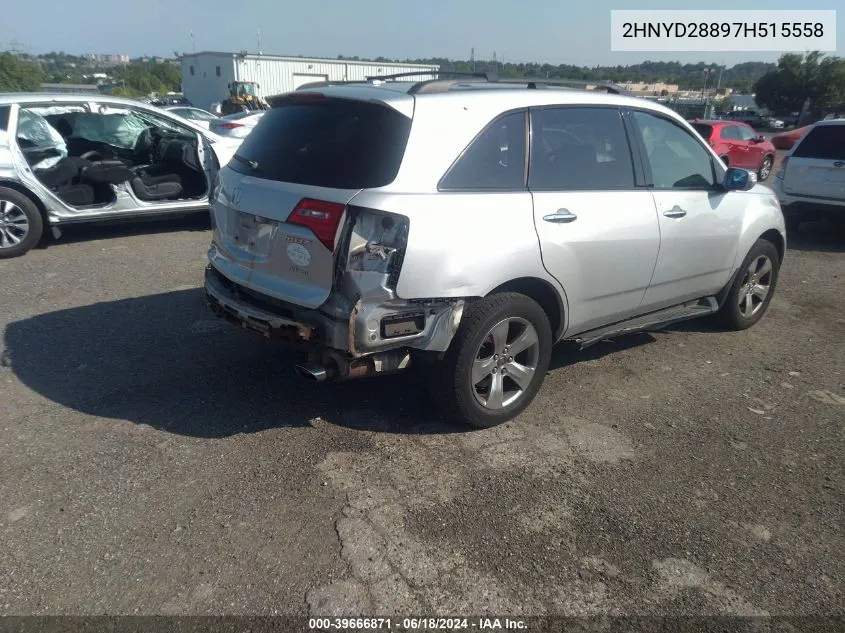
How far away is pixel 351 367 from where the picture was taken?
338cm

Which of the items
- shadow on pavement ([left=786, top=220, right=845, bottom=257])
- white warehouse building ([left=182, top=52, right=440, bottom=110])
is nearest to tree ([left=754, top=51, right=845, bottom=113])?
white warehouse building ([left=182, top=52, right=440, bottom=110])

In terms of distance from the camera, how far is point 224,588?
8.73 ft

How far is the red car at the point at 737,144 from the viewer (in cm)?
1595

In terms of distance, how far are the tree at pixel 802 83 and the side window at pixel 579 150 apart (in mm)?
52881

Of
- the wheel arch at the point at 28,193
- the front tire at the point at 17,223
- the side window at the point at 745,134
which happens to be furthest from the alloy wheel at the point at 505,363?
the side window at the point at 745,134

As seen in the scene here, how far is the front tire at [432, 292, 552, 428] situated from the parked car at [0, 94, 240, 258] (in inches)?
200

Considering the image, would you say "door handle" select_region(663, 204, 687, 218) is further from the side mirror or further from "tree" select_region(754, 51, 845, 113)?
"tree" select_region(754, 51, 845, 113)

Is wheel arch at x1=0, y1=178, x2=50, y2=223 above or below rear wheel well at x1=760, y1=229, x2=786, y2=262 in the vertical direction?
above

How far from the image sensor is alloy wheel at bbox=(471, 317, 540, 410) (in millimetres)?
3744

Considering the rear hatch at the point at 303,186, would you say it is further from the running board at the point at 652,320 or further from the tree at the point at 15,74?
the tree at the point at 15,74

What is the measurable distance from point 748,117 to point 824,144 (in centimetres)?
3585

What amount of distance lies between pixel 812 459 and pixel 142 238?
24.3ft

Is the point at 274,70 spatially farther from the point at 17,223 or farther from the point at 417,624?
the point at 417,624

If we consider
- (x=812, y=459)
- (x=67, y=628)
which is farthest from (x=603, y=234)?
(x=67, y=628)
